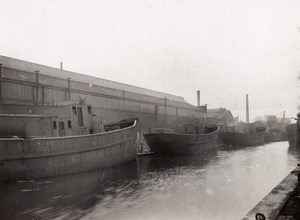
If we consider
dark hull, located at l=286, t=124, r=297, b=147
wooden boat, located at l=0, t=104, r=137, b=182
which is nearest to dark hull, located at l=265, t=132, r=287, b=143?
dark hull, located at l=286, t=124, r=297, b=147

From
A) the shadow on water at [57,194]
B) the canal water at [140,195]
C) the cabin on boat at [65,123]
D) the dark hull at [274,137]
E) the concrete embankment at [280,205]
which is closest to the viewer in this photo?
the concrete embankment at [280,205]

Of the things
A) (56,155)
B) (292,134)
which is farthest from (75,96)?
(292,134)

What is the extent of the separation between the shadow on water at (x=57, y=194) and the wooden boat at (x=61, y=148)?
542 millimetres

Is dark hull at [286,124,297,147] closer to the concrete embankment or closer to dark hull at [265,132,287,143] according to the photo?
dark hull at [265,132,287,143]

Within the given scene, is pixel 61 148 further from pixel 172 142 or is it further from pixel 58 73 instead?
pixel 58 73

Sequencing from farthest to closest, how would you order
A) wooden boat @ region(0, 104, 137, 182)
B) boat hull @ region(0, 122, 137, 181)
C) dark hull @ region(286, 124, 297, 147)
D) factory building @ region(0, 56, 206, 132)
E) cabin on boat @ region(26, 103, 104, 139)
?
dark hull @ region(286, 124, 297, 147), factory building @ region(0, 56, 206, 132), cabin on boat @ region(26, 103, 104, 139), wooden boat @ region(0, 104, 137, 182), boat hull @ region(0, 122, 137, 181)

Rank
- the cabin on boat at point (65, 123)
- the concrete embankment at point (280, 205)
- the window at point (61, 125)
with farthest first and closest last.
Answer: the window at point (61, 125) < the cabin on boat at point (65, 123) < the concrete embankment at point (280, 205)

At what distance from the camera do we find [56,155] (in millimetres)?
14156

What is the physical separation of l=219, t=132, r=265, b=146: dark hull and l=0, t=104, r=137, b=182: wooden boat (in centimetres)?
2250

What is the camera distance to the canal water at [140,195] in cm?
862

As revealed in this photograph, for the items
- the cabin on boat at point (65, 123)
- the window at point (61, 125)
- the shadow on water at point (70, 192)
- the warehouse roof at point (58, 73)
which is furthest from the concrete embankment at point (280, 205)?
the warehouse roof at point (58, 73)

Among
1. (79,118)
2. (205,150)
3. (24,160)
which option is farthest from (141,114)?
(24,160)

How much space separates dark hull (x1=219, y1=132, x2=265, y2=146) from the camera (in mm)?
37688

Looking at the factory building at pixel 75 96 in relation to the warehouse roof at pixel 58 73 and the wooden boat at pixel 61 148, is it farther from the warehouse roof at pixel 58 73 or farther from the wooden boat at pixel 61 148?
the wooden boat at pixel 61 148
